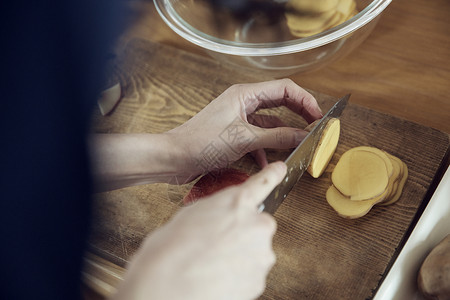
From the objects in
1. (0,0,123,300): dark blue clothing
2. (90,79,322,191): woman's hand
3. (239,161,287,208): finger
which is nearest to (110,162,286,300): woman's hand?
(239,161,287,208): finger

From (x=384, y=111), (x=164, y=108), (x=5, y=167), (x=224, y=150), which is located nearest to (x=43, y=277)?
(x=5, y=167)

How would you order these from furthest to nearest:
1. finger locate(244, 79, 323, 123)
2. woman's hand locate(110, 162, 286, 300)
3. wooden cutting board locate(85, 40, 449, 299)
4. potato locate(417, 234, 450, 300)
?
finger locate(244, 79, 323, 123) < wooden cutting board locate(85, 40, 449, 299) < potato locate(417, 234, 450, 300) < woman's hand locate(110, 162, 286, 300)

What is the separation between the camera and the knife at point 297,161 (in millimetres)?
760

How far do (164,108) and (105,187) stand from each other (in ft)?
Result: 0.88

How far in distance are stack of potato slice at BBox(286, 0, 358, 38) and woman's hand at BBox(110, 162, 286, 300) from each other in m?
0.55

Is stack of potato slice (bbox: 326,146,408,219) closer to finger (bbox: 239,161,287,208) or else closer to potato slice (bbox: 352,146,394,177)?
potato slice (bbox: 352,146,394,177)

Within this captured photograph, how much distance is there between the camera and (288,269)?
0.88m

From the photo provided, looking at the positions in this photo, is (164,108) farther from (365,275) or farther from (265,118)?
(365,275)

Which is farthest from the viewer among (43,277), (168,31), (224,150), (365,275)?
(168,31)

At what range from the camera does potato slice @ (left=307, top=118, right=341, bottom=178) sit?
0.88 m

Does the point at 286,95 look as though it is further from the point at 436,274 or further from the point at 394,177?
the point at 436,274

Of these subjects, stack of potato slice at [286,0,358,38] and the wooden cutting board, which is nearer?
the wooden cutting board

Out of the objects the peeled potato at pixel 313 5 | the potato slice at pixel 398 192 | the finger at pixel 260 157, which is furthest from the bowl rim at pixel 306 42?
the potato slice at pixel 398 192

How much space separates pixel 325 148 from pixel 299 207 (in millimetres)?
136
